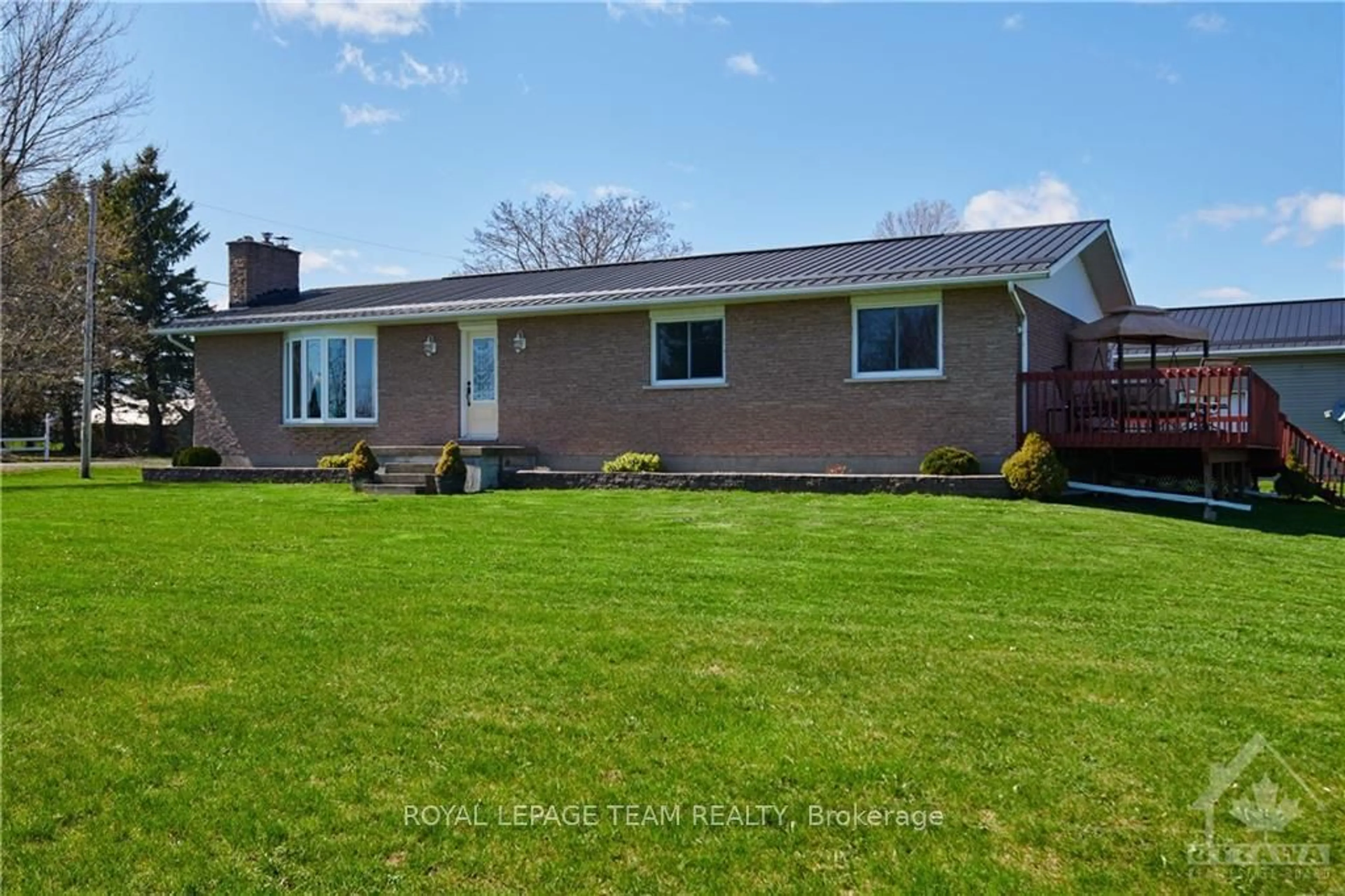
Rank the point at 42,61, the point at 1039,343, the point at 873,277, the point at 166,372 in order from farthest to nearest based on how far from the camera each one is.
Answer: the point at 166,372
the point at 42,61
the point at 1039,343
the point at 873,277

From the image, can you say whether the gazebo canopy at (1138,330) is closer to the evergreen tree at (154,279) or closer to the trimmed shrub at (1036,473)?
the trimmed shrub at (1036,473)

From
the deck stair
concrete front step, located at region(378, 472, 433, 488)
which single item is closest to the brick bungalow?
the deck stair

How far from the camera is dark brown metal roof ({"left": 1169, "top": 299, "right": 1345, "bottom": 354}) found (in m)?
22.7

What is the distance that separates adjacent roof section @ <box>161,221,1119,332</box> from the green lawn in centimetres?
711

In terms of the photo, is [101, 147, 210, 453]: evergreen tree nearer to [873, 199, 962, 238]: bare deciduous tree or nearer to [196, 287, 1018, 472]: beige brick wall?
[196, 287, 1018, 472]: beige brick wall

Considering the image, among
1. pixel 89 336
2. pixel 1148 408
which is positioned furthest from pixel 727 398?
pixel 89 336

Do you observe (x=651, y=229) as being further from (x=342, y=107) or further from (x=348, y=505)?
(x=348, y=505)

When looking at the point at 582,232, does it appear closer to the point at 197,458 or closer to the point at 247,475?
the point at 197,458

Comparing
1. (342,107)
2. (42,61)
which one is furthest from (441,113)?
(42,61)

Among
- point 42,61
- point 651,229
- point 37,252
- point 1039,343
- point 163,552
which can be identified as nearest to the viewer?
point 163,552

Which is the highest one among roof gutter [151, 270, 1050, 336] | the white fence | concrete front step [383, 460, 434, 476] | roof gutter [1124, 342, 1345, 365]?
roof gutter [151, 270, 1050, 336]

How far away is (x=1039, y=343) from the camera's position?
15117 mm

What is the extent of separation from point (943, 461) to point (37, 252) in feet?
81.2

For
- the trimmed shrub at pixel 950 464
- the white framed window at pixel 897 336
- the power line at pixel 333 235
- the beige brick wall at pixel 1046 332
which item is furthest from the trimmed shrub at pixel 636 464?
the power line at pixel 333 235
